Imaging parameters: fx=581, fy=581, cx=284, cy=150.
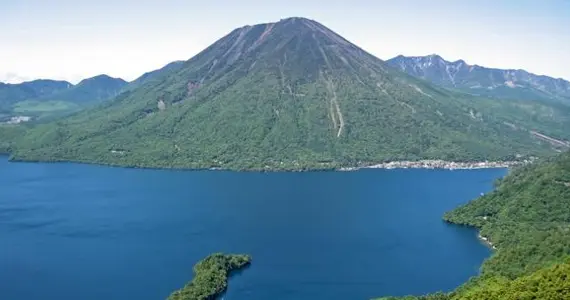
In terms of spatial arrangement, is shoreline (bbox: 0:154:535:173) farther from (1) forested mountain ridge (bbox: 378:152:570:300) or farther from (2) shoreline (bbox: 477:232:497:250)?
(2) shoreline (bbox: 477:232:497:250)

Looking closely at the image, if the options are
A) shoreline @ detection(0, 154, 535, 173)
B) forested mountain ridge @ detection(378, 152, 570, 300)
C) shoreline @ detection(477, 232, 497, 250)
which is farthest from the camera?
shoreline @ detection(0, 154, 535, 173)

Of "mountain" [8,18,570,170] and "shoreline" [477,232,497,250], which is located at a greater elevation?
"mountain" [8,18,570,170]

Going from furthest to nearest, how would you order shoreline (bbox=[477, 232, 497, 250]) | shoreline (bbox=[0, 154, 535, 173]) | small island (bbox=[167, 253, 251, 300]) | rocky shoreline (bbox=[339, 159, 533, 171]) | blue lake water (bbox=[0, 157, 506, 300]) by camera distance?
rocky shoreline (bbox=[339, 159, 533, 171])
shoreline (bbox=[0, 154, 535, 173])
shoreline (bbox=[477, 232, 497, 250])
blue lake water (bbox=[0, 157, 506, 300])
small island (bbox=[167, 253, 251, 300])

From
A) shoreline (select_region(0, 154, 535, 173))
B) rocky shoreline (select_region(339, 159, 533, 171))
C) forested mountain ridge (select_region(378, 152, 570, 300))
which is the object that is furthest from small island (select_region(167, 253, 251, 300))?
rocky shoreline (select_region(339, 159, 533, 171))

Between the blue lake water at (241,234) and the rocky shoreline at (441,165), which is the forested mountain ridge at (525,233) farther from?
the rocky shoreline at (441,165)

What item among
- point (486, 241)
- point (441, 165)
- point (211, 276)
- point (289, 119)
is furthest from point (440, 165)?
point (211, 276)

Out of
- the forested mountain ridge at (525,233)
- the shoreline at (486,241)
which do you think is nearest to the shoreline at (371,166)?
the forested mountain ridge at (525,233)

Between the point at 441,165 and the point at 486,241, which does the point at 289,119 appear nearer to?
the point at 441,165
